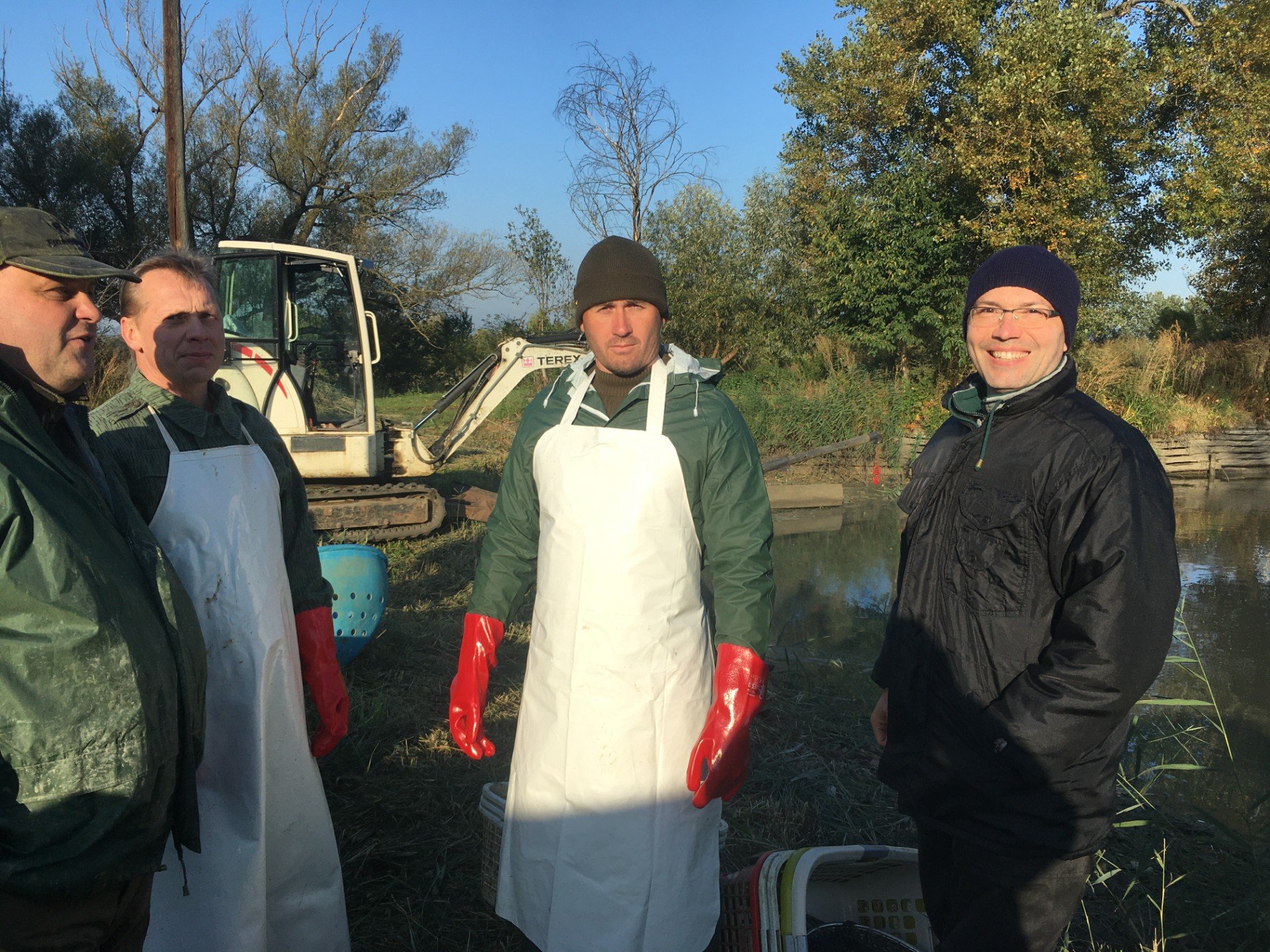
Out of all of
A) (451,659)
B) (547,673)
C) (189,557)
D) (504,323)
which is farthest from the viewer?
(504,323)

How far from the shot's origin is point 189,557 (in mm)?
2027

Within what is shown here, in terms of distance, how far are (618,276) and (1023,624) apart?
4.18 feet

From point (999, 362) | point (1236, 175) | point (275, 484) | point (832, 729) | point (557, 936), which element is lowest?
point (832, 729)

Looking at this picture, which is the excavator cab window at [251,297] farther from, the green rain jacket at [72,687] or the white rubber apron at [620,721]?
the green rain jacket at [72,687]

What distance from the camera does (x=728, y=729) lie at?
206 centimetres

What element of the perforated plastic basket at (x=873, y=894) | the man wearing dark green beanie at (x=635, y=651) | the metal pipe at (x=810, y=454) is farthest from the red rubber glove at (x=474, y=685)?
the metal pipe at (x=810, y=454)

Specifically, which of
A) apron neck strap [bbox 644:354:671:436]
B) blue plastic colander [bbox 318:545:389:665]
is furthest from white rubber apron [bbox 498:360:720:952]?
blue plastic colander [bbox 318:545:389:665]

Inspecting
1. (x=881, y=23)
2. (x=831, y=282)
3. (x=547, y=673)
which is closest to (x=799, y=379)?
(x=831, y=282)

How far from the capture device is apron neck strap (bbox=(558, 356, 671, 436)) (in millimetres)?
2201

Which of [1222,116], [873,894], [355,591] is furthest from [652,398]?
[1222,116]

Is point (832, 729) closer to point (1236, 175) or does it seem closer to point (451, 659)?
point (451, 659)

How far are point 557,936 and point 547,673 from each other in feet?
2.09

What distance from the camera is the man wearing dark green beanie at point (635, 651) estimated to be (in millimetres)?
2096

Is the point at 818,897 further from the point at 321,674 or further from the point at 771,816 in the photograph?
the point at 321,674
